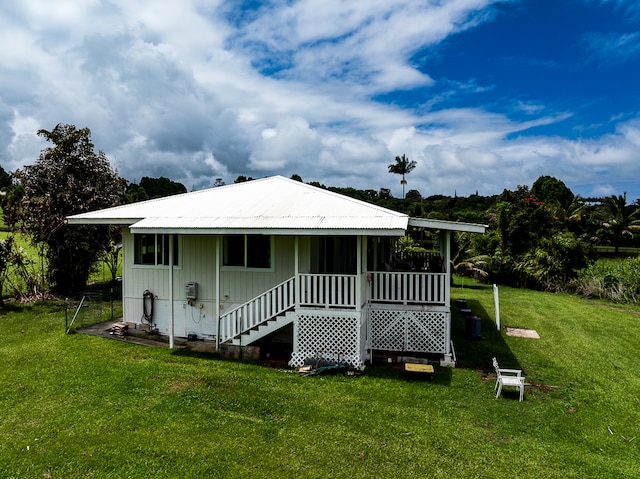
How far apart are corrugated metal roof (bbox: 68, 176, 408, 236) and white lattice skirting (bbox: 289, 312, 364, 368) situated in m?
2.18

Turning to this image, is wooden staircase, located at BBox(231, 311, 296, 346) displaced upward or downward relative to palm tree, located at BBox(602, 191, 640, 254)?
downward

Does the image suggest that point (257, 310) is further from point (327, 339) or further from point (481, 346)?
point (481, 346)

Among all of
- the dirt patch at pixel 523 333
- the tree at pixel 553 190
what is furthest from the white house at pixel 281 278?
the tree at pixel 553 190

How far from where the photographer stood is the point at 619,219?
38469mm

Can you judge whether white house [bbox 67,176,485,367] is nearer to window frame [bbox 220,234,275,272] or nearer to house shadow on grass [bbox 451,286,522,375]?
window frame [bbox 220,234,275,272]

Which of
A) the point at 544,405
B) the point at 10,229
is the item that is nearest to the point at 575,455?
the point at 544,405

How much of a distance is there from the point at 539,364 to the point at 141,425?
9.20 m

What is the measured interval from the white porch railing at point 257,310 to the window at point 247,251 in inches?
39.4

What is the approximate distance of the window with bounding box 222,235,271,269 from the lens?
1092cm

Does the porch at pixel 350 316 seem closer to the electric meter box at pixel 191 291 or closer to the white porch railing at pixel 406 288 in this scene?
the white porch railing at pixel 406 288

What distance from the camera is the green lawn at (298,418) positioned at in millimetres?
5527

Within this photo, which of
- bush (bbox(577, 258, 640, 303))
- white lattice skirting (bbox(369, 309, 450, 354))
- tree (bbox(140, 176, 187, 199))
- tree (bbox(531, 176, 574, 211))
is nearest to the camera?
white lattice skirting (bbox(369, 309, 450, 354))

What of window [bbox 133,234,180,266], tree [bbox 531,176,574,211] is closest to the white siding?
window [bbox 133,234,180,266]

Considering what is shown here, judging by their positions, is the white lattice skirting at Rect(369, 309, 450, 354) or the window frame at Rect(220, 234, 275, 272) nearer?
the white lattice skirting at Rect(369, 309, 450, 354)
